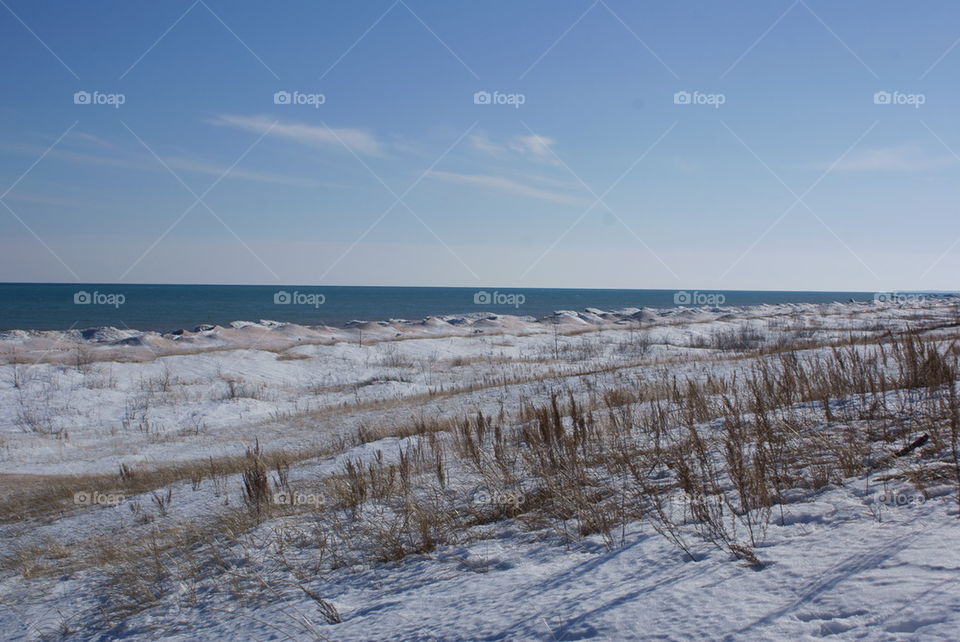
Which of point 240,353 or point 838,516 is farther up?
point 240,353

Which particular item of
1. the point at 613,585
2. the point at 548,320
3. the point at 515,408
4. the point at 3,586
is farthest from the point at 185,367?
the point at 548,320

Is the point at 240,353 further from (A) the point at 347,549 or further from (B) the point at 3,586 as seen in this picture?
(A) the point at 347,549

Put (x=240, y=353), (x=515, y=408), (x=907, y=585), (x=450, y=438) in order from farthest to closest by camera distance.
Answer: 1. (x=240, y=353)
2. (x=515, y=408)
3. (x=450, y=438)
4. (x=907, y=585)

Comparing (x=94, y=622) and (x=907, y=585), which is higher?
(x=907, y=585)

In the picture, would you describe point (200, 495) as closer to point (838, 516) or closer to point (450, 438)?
point (450, 438)

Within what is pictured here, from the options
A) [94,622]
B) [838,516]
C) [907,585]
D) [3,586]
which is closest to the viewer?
[907,585]

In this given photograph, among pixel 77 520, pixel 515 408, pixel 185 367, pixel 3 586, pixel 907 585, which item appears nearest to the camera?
pixel 907 585

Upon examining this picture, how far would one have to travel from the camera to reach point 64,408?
15.1 metres

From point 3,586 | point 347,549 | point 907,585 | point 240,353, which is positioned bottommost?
point 3,586

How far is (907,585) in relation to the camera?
6.98 ft

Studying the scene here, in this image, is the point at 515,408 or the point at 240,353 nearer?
the point at 515,408

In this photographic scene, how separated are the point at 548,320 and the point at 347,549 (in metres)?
37.1

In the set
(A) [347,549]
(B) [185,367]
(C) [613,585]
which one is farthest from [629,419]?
(B) [185,367]

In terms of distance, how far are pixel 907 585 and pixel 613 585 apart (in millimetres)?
1066
